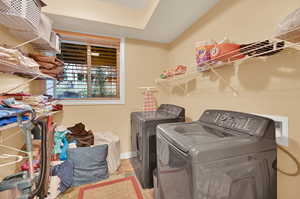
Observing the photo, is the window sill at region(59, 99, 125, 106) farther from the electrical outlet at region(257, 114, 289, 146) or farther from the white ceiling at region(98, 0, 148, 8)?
the electrical outlet at region(257, 114, 289, 146)

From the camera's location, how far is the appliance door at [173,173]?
710 mm

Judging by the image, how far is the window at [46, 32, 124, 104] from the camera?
2.20 metres

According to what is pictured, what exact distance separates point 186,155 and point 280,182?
857 millimetres

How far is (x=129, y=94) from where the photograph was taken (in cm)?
246

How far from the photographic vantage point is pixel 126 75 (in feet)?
7.96

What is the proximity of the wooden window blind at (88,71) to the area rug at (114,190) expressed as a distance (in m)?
1.39

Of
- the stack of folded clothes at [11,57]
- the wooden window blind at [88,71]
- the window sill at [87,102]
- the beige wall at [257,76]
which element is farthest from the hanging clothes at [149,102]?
the stack of folded clothes at [11,57]

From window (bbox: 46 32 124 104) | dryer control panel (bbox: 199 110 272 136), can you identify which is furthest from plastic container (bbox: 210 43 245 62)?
window (bbox: 46 32 124 104)

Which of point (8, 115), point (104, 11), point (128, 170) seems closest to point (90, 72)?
point (104, 11)

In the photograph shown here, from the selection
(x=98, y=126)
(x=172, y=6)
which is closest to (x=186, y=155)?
(x=172, y=6)

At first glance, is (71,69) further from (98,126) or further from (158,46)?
(158,46)

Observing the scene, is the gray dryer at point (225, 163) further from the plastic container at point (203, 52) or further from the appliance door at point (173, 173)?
the plastic container at point (203, 52)

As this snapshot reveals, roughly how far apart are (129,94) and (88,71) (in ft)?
2.80

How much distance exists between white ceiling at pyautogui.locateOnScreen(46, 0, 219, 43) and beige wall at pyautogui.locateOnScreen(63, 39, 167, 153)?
212 mm
